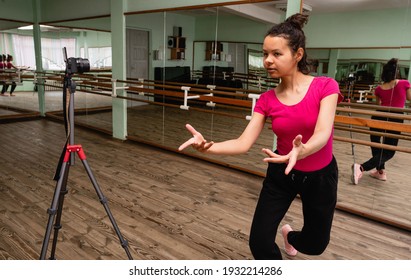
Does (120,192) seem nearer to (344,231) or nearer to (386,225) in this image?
(344,231)

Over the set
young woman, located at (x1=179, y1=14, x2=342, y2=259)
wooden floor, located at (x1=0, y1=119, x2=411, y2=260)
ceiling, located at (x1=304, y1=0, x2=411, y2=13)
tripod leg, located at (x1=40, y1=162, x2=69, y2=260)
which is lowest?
wooden floor, located at (x1=0, y1=119, x2=411, y2=260)

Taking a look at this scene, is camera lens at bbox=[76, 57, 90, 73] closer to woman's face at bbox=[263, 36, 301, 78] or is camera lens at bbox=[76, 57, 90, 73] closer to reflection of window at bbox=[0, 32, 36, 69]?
woman's face at bbox=[263, 36, 301, 78]

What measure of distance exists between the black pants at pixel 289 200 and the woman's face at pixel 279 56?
1.49 feet

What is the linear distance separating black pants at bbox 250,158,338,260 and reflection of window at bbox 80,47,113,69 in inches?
178

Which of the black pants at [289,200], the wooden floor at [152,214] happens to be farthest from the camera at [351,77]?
the black pants at [289,200]

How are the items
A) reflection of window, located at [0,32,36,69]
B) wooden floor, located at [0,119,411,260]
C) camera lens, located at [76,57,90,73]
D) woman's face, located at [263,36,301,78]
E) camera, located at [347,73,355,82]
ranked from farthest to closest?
reflection of window, located at [0,32,36,69], camera, located at [347,73,355,82], wooden floor, located at [0,119,411,260], camera lens, located at [76,57,90,73], woman's face, located at [263,36,301,78]

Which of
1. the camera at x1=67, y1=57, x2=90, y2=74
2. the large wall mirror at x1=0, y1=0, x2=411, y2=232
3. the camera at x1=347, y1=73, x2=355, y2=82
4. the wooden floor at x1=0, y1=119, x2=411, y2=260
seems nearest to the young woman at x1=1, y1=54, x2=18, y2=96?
the large wall mirror at x1=0, y1=0, x2=411, y2=232

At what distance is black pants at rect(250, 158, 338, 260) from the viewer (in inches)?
56.8

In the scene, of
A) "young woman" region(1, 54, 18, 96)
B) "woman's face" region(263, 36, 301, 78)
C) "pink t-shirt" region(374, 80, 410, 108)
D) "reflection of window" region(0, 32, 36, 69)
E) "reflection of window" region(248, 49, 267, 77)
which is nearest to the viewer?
"woman's face" region(263, 36, 301, 78)

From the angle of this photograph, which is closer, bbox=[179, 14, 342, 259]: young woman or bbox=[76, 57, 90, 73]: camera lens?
bbox=[179, 14, 342, 259]: young woman

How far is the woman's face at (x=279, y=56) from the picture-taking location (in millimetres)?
1309

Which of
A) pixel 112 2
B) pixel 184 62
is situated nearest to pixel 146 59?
pixel 184 62

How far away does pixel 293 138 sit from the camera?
1.41m

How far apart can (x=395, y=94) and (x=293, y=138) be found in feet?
6.02
